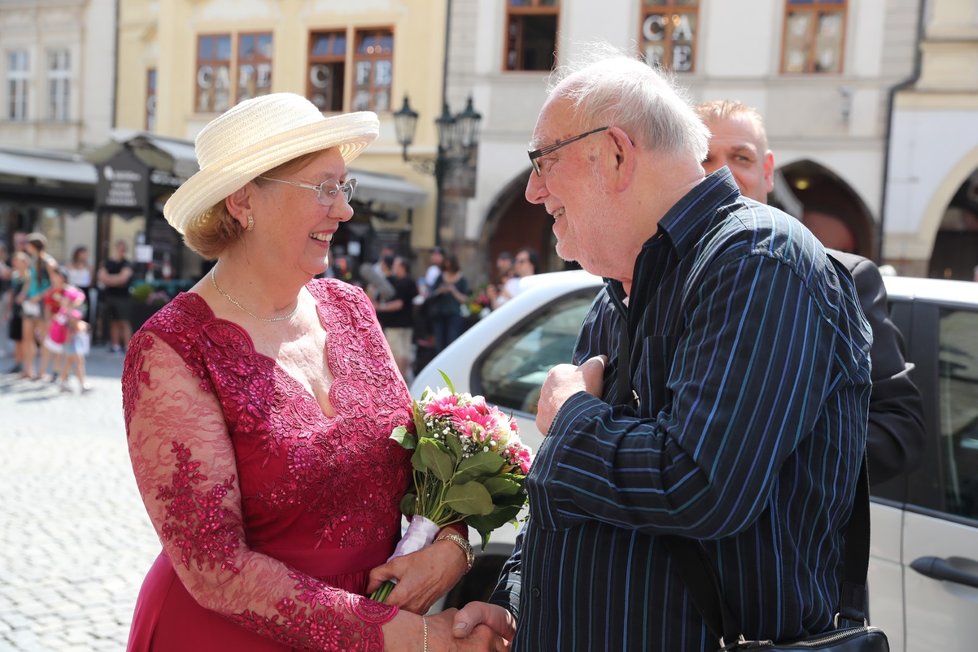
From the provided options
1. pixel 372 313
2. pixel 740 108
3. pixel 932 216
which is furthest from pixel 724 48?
pixel 372 313

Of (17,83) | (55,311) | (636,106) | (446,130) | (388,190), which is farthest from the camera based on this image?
(17,83)

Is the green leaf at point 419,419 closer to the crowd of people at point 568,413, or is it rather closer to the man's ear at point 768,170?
the crowd of people at point 568,413

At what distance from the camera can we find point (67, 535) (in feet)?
18.9

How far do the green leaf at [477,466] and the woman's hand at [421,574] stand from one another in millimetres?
172

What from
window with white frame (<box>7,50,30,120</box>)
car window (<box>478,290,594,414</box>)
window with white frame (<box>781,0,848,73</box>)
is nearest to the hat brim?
car window (<box>478,290,594,414</box>)

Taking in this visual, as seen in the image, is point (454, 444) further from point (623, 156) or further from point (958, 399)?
point (958, 399)

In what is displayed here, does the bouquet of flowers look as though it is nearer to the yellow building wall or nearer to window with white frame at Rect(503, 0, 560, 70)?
window with white frame at Rect(503, 0, 560, 70)

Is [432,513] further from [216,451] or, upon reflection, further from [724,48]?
[724,48]

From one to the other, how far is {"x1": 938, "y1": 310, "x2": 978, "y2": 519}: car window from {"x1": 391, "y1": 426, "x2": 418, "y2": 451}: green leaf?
168 cm

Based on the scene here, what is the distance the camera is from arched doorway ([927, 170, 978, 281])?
1753 centimetres

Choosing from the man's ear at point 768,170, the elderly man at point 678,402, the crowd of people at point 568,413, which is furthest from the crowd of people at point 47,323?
the elderly man at point 678,402

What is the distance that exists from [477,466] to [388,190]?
629 inches

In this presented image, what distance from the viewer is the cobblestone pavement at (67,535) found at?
4.41 m

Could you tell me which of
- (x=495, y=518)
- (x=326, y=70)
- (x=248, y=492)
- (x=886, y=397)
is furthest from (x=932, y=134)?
(x=248, y=492)
